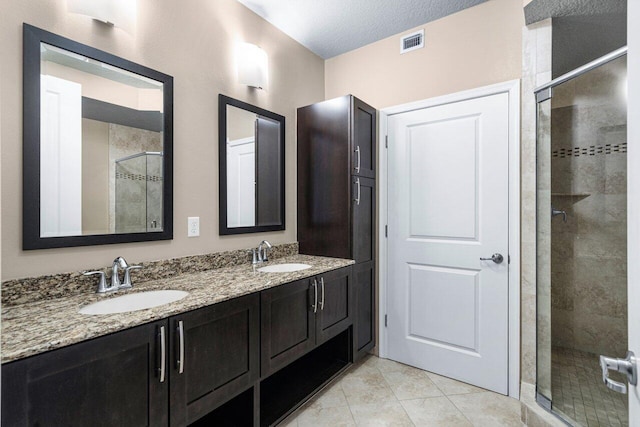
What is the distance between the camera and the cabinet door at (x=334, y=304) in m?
2.06

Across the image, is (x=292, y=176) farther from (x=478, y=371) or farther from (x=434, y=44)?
(x=478, y=371)

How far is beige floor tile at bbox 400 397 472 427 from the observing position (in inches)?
74.4

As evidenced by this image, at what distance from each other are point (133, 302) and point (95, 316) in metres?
0.34

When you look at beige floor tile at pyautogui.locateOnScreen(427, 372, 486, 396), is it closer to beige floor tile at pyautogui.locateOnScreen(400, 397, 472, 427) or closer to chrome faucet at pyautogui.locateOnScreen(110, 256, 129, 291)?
beige floor tile at pyautogui.locateOnScreen(400, 397, 472, 427)

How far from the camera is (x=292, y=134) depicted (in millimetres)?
2689

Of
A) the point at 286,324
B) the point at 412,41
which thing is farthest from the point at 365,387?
the point at 412,41

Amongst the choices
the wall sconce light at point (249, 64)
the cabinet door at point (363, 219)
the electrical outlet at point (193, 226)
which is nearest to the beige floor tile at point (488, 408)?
the cabinet door at point (363, 219)

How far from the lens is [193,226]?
1963mm

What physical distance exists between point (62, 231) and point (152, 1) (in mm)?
1286

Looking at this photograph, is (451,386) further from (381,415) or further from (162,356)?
(162,356)

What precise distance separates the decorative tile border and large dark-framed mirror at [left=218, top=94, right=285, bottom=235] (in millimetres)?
184

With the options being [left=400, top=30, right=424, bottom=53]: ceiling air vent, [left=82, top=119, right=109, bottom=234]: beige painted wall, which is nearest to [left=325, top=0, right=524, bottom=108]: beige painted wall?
[left=400, top=30, right=424, bottom=53]: ceiling air vent

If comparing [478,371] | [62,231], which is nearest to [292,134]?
[62,231]

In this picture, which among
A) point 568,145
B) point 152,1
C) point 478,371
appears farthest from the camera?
point 478,371
